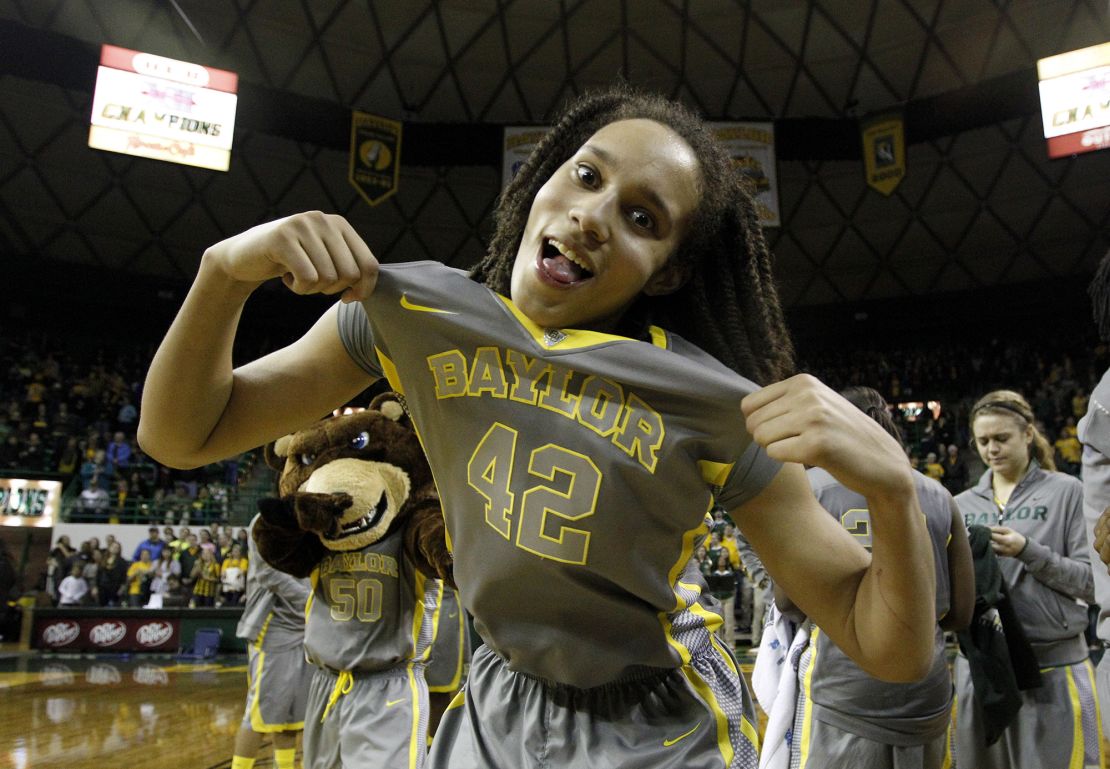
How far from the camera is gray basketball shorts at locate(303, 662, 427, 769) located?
366cm

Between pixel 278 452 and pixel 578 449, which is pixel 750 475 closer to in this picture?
pixel 578 449

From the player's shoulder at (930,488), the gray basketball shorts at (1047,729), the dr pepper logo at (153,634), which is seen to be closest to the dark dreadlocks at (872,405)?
the player's shoulder at (930,488)

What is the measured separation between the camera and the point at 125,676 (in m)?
9.77

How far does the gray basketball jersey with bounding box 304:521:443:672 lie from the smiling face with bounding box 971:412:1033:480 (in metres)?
2.63

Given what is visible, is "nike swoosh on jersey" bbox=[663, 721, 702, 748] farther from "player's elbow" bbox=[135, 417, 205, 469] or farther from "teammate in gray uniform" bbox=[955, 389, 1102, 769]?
"teammate in gray uniform" bbox=[955, 389, 1102, 769]

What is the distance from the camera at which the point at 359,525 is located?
3.91 metres

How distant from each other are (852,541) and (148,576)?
1270 cm

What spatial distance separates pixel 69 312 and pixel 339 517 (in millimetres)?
19200

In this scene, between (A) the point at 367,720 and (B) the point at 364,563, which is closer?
(A) the point at 367,720

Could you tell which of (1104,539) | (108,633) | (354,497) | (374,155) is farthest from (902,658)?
(374,155)

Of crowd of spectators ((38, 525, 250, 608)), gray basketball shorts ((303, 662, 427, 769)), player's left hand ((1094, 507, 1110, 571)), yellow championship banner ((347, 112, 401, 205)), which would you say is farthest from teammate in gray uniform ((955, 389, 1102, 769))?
yellow championship banner ((347, 112, 401, 205))

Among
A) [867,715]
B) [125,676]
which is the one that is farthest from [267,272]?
[125,676]

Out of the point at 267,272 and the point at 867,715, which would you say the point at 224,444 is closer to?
the point at 267,272

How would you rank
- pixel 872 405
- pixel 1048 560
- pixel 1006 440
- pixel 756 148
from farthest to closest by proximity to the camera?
pixel 756 148, pixel 1006 440, pixel 1048 560, pixel 872 405
